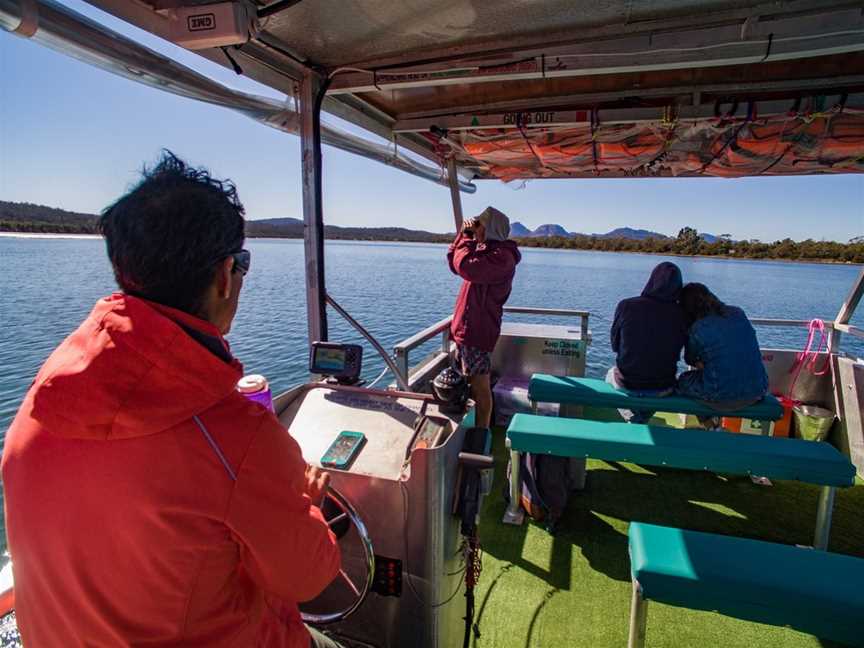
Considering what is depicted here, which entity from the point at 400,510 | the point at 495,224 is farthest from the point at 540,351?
the point at 400,510

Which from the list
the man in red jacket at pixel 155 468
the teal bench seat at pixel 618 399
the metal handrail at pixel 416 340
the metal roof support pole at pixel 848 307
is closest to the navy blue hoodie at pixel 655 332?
the teal bench seat at pixel 618 399

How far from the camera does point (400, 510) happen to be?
4.24 feet

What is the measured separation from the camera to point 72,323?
896 centimetres

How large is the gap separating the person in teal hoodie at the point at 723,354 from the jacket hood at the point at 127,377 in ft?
9.34

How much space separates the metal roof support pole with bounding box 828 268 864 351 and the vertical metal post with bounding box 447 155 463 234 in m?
3.32

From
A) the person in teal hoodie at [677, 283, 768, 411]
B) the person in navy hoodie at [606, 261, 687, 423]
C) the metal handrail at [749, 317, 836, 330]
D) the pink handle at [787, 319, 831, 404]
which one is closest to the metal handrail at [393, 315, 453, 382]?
the person in navy hoodie at [606, 261, 687, 423]

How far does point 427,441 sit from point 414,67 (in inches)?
62.8

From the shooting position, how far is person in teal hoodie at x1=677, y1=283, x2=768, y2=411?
2775mm

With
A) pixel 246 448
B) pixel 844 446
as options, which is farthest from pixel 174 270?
pixel 844 446

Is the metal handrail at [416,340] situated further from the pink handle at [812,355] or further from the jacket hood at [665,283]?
the pink handle at [812,355]

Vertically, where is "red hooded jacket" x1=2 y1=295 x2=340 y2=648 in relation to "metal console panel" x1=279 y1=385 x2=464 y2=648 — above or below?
above

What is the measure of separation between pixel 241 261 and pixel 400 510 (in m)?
0.79

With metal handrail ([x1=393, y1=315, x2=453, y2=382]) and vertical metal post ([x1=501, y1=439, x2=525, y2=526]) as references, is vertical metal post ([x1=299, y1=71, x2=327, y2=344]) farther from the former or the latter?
vertical metal post ([x1=501, y1=439, x2=525, y2=526])

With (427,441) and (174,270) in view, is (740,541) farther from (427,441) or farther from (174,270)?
(174,270)
